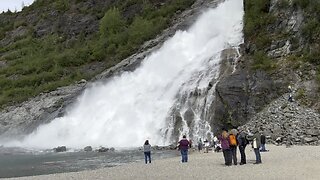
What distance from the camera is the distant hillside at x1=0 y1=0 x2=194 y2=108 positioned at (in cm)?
7688

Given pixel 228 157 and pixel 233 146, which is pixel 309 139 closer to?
pixel 233 146

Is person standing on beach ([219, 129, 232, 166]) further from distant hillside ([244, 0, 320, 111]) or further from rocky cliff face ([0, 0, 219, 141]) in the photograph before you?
rocky cliff face ([0, 0, 219, 141])

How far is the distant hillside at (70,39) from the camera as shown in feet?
252

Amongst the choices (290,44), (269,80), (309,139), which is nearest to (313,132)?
(309,139)

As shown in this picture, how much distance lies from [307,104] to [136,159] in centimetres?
1511

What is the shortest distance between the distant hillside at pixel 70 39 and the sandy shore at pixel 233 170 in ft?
158

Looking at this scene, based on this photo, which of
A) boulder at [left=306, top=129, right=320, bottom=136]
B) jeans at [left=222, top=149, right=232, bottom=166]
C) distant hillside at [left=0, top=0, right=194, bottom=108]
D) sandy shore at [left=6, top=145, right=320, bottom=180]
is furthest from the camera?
distant hillside at [left=0, top=0, right=194, bottom=108]

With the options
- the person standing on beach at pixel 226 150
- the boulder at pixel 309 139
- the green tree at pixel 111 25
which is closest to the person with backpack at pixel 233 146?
the person standing on beach at pixel 226 150

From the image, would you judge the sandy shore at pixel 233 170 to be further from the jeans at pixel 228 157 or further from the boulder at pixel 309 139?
the boulder at pixel 309 139

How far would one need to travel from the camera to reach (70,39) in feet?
314

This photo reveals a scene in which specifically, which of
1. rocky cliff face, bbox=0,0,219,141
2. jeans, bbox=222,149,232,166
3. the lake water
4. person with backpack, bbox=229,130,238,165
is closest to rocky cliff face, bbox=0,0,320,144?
rocky cliff face, bbox=0,0,219,141

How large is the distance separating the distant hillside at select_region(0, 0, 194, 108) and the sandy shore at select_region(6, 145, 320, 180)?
48246 millimetres

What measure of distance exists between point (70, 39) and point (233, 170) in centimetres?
7775

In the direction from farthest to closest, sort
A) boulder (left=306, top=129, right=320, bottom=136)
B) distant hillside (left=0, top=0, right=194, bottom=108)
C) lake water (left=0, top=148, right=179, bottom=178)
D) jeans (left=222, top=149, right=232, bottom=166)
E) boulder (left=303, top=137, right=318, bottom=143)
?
distant hillside (left=0, top=0, right=194, bottom=108), boulder (left=306, top=129, right=320, bottom=136), boulder (left=303, top=137, right=318, bottom=143), lake water (left=0, top=148, right=179, bottom=178), jeans (left=222, top=149, right=232, bottom=166)
